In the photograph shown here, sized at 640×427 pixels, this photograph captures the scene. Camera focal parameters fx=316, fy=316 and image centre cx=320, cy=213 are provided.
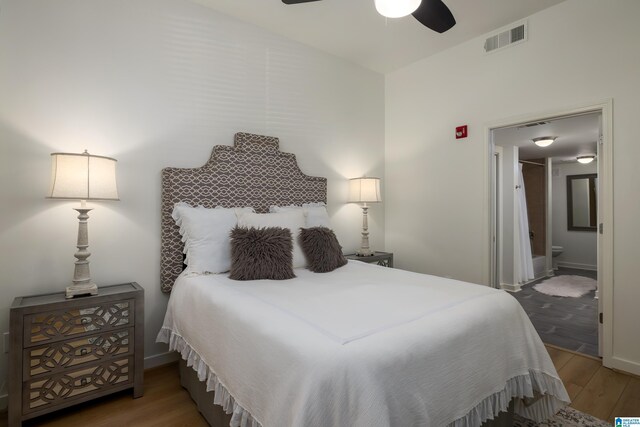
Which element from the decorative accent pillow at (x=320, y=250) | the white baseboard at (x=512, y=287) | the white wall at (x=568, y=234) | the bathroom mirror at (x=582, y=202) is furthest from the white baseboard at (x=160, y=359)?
the bathroom mirror at (x=582, y=202)

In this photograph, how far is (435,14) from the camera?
1.92m

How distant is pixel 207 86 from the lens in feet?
8.68

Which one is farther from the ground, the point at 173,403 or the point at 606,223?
the point at 606,223

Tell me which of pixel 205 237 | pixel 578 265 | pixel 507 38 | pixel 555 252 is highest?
pixel 507 38

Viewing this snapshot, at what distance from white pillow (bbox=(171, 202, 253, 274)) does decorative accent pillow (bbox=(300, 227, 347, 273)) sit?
57 cm

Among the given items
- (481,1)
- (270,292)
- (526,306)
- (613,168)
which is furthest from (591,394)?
(481,1)

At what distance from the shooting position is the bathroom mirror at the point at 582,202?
5910 millimetres

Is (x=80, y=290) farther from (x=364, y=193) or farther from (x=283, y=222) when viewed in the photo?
(x=364, y=193)

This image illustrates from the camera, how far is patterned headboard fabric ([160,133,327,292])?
2.38 metres

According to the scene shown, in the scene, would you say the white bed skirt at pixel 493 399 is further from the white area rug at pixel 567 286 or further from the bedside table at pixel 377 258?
the white area rug at pixel 567 286

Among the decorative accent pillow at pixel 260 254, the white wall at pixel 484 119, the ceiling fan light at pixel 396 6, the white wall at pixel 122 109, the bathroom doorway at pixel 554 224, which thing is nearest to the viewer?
the ceiling fan light at pixel 396 6

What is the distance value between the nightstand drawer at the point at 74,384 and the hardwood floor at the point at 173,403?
13 cm

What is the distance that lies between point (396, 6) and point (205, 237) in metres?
1.82

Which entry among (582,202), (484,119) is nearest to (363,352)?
(484,119)
